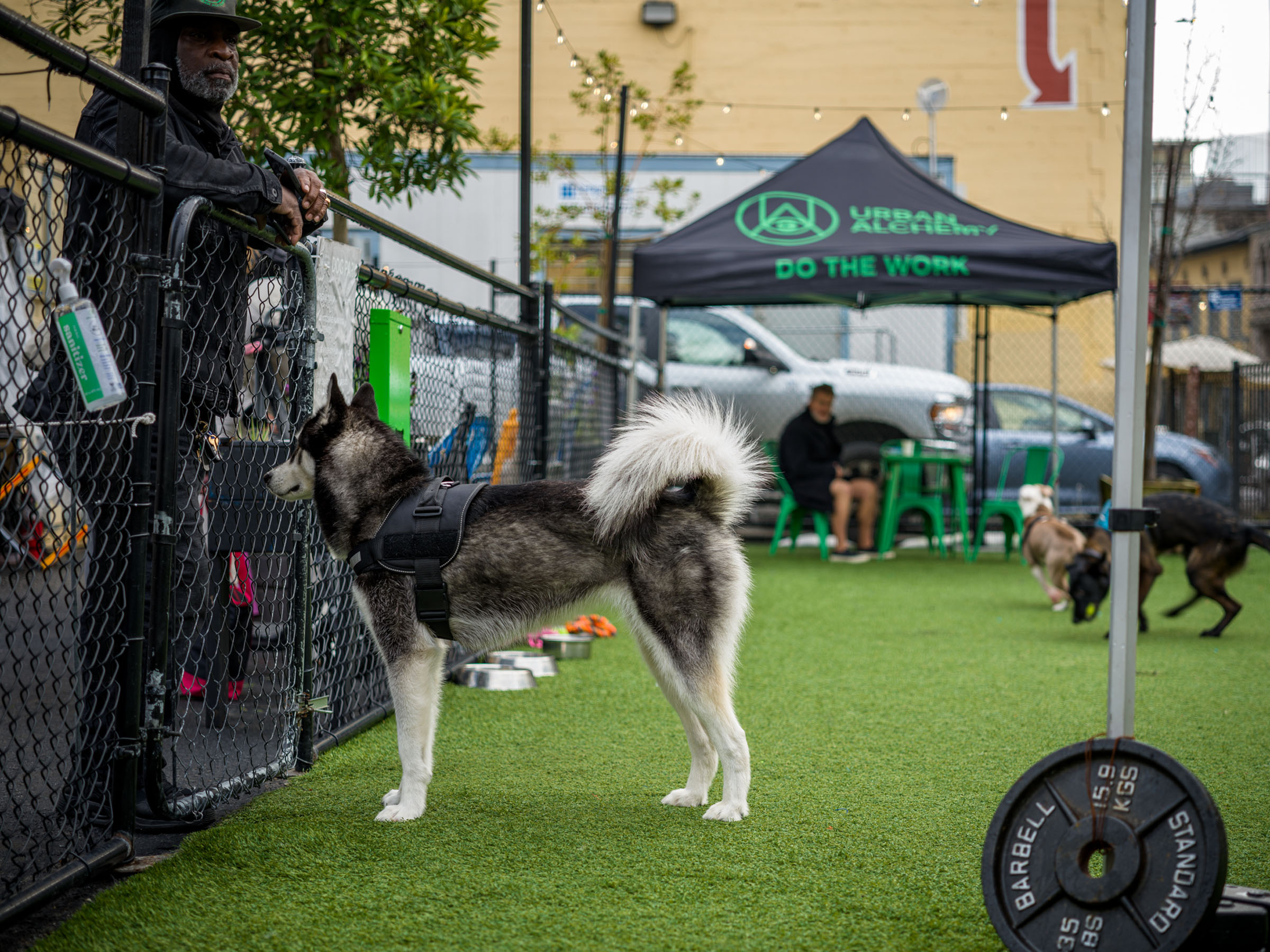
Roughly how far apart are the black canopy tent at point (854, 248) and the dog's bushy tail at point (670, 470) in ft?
18.8

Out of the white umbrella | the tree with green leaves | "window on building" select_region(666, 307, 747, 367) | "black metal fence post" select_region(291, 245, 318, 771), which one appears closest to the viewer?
"black metal fence post" select_region(291, 245, 318, 771)

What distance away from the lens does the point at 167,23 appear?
3109 millimetres

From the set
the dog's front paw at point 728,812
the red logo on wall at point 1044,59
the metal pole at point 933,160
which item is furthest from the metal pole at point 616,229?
the red logo on wall at point 1044,59

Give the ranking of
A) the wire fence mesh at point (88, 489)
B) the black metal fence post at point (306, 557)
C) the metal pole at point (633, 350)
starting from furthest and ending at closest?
the metal pole at point (633, 350)
the black metal fence post at point (306, 557)
the wire fence mesh at point (88, 489)

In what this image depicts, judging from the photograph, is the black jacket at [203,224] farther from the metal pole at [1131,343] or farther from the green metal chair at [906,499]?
the green metal chair at [906,499]

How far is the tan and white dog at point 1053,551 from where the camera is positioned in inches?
283

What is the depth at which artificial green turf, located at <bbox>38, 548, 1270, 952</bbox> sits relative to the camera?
2.33m

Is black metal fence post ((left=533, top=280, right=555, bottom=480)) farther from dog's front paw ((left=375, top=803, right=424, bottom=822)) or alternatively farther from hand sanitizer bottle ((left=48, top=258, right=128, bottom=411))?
hand sanitizer bottle ((left=48, top=258, right=128, bottom=411))

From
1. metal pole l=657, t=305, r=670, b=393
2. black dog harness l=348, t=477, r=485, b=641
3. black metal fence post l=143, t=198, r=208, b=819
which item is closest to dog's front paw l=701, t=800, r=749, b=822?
black dog harness l=348, t=477, r=485, b=641

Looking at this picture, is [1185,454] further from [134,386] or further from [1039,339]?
[134,386]

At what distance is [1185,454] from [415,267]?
8.47 m

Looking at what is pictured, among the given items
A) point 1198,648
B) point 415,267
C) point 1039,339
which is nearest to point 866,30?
point 1039,339

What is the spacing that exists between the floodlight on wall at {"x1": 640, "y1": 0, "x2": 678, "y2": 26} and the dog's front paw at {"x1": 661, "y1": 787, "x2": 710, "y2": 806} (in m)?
15.0

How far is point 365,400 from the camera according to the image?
10.8ft
